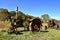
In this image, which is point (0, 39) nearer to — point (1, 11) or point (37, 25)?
point (37, 25)

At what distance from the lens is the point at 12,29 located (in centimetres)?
2294

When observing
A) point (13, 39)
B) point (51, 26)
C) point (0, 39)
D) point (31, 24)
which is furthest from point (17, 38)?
point (51, 26)

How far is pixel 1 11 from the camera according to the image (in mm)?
58031

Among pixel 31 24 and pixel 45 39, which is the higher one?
pixel 31 24

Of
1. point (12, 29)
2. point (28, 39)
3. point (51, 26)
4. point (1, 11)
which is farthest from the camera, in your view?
point (1, 11)

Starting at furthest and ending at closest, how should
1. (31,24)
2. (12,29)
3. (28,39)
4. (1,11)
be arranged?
(1,11)
(31,24)
(12,29)
(28,39)

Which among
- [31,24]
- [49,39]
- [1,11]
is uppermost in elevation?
[1,11]

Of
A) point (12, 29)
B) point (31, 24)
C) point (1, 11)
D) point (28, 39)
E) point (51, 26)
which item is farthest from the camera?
point (1, 11)

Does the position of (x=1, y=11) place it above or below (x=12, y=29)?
above

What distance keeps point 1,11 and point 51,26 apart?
28972mm

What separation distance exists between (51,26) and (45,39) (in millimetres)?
15769

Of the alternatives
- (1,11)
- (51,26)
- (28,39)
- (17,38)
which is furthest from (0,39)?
(1,11)

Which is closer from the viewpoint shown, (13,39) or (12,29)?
(13,39)

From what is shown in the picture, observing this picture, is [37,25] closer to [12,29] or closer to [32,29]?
[32,29]
